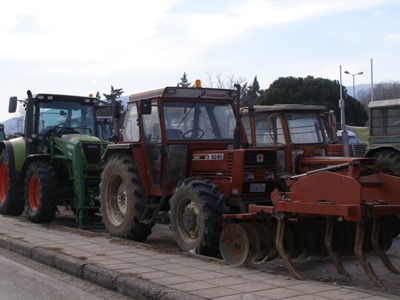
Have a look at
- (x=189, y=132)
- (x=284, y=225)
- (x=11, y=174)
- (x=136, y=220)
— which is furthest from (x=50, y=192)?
(x=284, y=225)

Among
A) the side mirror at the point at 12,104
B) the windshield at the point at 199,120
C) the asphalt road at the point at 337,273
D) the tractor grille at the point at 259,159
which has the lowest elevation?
the asphalt road at the point at 337,273

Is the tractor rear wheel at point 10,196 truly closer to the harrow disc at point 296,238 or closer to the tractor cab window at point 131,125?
the tractor cab window at point 131,125

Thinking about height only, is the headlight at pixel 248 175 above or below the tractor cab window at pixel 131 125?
below

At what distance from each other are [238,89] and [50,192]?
4885 millimetres

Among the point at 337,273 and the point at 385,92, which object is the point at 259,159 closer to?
the point at 337,273

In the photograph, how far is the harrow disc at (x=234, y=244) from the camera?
25.1ft

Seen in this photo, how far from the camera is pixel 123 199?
10.3 m

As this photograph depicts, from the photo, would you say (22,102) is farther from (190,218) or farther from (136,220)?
(190,218)

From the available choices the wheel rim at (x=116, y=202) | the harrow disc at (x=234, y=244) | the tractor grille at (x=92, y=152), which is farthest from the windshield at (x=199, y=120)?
the tractor grille at (x=92, y=152)

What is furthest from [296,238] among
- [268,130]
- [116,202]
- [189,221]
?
[116,202]

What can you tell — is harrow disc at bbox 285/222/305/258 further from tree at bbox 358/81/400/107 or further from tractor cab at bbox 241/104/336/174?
tree at bbox 358/81/400/107

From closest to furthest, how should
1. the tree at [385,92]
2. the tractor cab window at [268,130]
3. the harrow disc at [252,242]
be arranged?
1. the harrow disc at [252,242]
2. the tractor cab window at [268,130]
3. the tree at [385,92]

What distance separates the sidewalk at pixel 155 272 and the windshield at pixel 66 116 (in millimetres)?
3704

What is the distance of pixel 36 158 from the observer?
1263 cm
